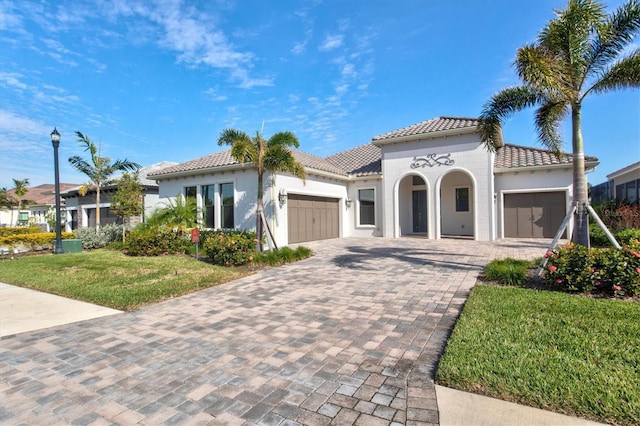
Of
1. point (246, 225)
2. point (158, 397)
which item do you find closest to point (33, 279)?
point (246, 225)

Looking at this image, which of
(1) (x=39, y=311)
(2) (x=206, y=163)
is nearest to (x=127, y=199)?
(2) (x=206, y=163)

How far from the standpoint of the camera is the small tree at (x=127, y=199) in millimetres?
16312

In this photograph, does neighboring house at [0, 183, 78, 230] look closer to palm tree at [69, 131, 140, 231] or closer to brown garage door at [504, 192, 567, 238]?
palm tree at [69, 131, 140, 231]

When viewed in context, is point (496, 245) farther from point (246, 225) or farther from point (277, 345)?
point (277, 345)

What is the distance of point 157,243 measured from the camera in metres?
13.6

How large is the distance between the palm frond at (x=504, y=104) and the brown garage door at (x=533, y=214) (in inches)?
348

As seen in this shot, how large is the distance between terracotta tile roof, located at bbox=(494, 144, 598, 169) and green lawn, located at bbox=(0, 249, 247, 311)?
14756 mm

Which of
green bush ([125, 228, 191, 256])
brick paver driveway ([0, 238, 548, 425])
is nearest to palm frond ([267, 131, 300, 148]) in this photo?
green bush ([125, 228, 191, 256])

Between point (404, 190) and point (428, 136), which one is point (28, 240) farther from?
point (428, 136)

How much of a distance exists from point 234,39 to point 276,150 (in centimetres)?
426

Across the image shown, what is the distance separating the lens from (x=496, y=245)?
45.6ft

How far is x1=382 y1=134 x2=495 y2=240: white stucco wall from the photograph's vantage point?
1562 centimetres

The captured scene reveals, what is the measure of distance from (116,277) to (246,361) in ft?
23.2

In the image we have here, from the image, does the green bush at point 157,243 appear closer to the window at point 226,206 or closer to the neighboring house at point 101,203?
the window at point 226,206
